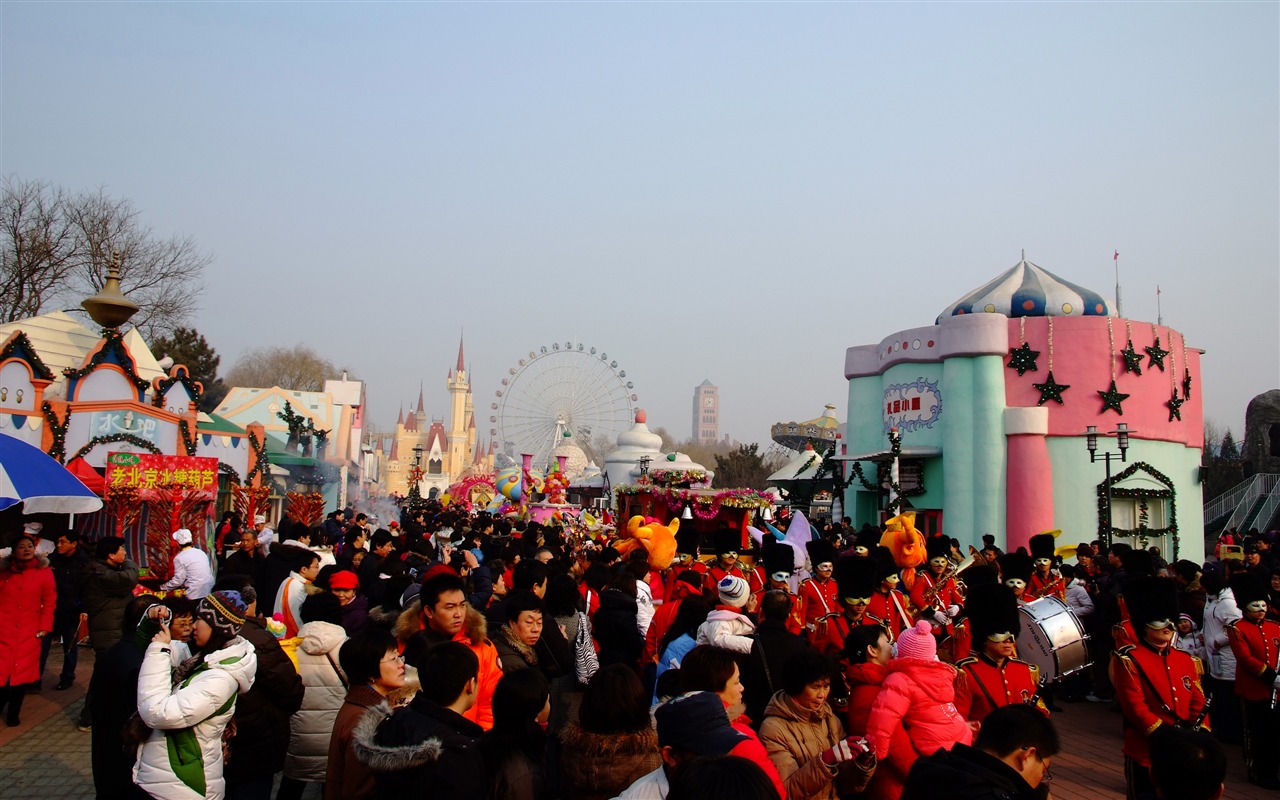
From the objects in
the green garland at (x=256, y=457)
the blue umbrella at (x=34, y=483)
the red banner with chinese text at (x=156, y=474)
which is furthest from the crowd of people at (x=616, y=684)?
the green garland at (x=256, y=457)

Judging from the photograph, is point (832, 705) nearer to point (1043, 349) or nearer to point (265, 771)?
point (265, 771)

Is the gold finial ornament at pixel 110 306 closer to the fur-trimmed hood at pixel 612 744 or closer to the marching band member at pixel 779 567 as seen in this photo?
the marching band member at pixel 779 567

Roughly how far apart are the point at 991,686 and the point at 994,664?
0.14m

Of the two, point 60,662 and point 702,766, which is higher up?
point 702,766

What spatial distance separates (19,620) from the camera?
871 centimetres

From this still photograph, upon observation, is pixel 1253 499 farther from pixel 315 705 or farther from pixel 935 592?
pixel 315 705

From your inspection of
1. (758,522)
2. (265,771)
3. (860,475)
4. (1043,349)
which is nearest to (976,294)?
(1043,349)

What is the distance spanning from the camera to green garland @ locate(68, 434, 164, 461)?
1755 centimetres

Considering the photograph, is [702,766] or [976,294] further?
[976,294]

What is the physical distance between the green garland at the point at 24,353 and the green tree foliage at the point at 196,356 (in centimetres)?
2831

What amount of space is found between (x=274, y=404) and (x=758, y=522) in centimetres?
3209

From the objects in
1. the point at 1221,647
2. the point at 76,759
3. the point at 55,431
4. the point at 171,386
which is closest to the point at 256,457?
the point at 171,386

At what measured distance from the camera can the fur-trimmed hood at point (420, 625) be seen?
17.3 ft

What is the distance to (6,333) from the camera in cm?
1959
